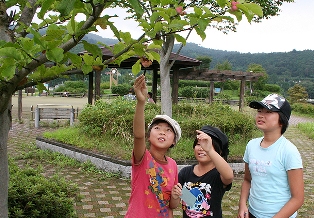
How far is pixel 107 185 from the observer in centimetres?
535

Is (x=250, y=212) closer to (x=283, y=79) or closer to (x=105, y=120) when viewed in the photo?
(x=105, y=120)

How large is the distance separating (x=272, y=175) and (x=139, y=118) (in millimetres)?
917

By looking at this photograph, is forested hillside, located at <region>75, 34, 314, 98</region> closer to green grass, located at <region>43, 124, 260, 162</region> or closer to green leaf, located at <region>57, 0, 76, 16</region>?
green grass, located at <region>43, 124, 260, 162</region>

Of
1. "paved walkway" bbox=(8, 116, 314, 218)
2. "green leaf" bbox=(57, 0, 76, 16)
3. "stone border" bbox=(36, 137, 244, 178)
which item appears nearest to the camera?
"green leaf" bbox=(57, 0, 76, 16)

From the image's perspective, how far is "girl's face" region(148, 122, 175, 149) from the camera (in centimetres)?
203

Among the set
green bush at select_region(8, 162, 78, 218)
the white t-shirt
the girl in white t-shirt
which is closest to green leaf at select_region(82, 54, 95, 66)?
the girl in white t-shirt

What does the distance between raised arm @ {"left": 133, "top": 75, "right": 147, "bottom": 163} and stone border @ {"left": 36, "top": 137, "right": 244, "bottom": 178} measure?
12.7 feet

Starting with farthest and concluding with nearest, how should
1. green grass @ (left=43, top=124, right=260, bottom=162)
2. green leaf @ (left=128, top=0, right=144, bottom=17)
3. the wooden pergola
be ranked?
the wooden pergola < green grass @ (left=43, top=124, right=260, bottom=162) < green leaf @ (left=128, top=0, right=144, bottom=17)

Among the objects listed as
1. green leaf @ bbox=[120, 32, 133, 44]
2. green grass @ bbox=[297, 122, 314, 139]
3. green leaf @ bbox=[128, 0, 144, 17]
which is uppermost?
green leaf @ bbox=[128, 0, 144, 17]

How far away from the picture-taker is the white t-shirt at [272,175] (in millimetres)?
1973

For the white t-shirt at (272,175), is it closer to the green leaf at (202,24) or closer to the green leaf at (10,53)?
the green leaf at (202,24)

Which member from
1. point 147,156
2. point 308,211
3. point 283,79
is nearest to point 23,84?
point 147,156

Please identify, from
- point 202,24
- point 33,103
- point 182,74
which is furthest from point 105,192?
point 33,103

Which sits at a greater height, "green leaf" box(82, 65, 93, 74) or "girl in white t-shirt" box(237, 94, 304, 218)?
"green leaf" box(82, 65, 93, 74)
